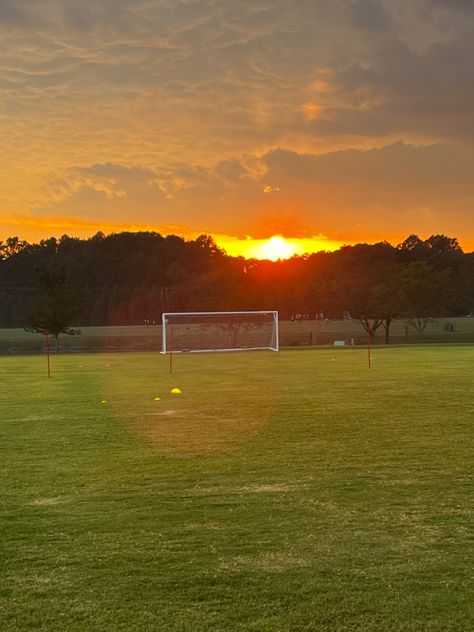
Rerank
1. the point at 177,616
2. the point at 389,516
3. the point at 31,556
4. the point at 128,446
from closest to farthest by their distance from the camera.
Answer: the point at 177,616, the point at 31,556, the point at 389,516, the point at 128,446

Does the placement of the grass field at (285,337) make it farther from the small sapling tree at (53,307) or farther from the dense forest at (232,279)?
the small sapling tree at (53,307)

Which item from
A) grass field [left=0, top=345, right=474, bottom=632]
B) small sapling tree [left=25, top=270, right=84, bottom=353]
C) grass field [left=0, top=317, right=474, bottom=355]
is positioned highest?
small sapling tree [left=25, top=270, right=84, bottom=353]

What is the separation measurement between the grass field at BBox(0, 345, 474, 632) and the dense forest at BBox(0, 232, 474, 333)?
42.0m

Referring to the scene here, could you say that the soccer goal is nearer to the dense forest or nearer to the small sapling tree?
the dense forest

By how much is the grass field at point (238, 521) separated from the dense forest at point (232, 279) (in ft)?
138

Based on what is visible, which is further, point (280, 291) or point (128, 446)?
point (280, 291)

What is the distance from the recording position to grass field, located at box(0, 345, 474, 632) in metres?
4.71

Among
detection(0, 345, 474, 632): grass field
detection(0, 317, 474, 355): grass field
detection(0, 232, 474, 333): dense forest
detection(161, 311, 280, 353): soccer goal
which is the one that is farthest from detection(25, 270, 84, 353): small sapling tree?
detection(0, 345, 474, 632): grass field

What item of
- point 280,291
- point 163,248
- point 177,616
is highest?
point 163,248

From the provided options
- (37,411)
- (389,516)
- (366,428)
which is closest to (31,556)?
(389,516)

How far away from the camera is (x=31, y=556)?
5.78 metres

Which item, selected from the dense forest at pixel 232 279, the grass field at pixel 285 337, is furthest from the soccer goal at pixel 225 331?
the dense forest at pixel 232 279

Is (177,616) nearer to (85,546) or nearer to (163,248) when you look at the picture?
(85,546)

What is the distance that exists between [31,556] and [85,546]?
461 millimetres
